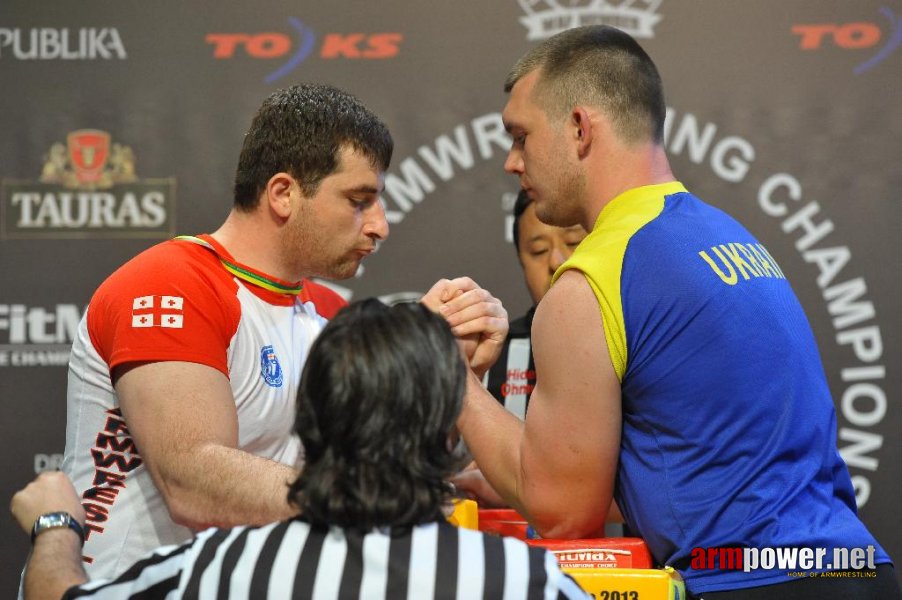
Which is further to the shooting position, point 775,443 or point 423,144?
point 423,144

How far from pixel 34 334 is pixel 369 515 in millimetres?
2286

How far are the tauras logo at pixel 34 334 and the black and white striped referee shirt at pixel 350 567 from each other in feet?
6.86

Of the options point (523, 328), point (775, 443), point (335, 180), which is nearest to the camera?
point (775, 443)

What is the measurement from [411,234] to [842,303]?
1270mm

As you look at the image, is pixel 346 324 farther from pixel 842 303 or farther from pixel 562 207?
pixel 842 303

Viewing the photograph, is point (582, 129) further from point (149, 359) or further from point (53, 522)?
point (53, 522)

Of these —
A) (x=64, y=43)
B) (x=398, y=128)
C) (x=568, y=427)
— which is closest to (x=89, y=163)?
(x=64, y=43)

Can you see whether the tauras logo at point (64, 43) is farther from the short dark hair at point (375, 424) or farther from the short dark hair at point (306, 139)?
the short dark hair at point (375, 424)

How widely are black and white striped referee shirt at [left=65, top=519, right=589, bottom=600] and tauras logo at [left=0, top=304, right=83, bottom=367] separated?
6.86ft

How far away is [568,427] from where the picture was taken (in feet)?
4.93

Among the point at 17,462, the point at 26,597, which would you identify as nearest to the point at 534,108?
the point at 26,597

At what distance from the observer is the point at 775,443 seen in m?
1.47

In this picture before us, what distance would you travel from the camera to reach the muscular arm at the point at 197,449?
1.50 metres

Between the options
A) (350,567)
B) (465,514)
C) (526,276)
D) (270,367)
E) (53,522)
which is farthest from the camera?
(526,276)
